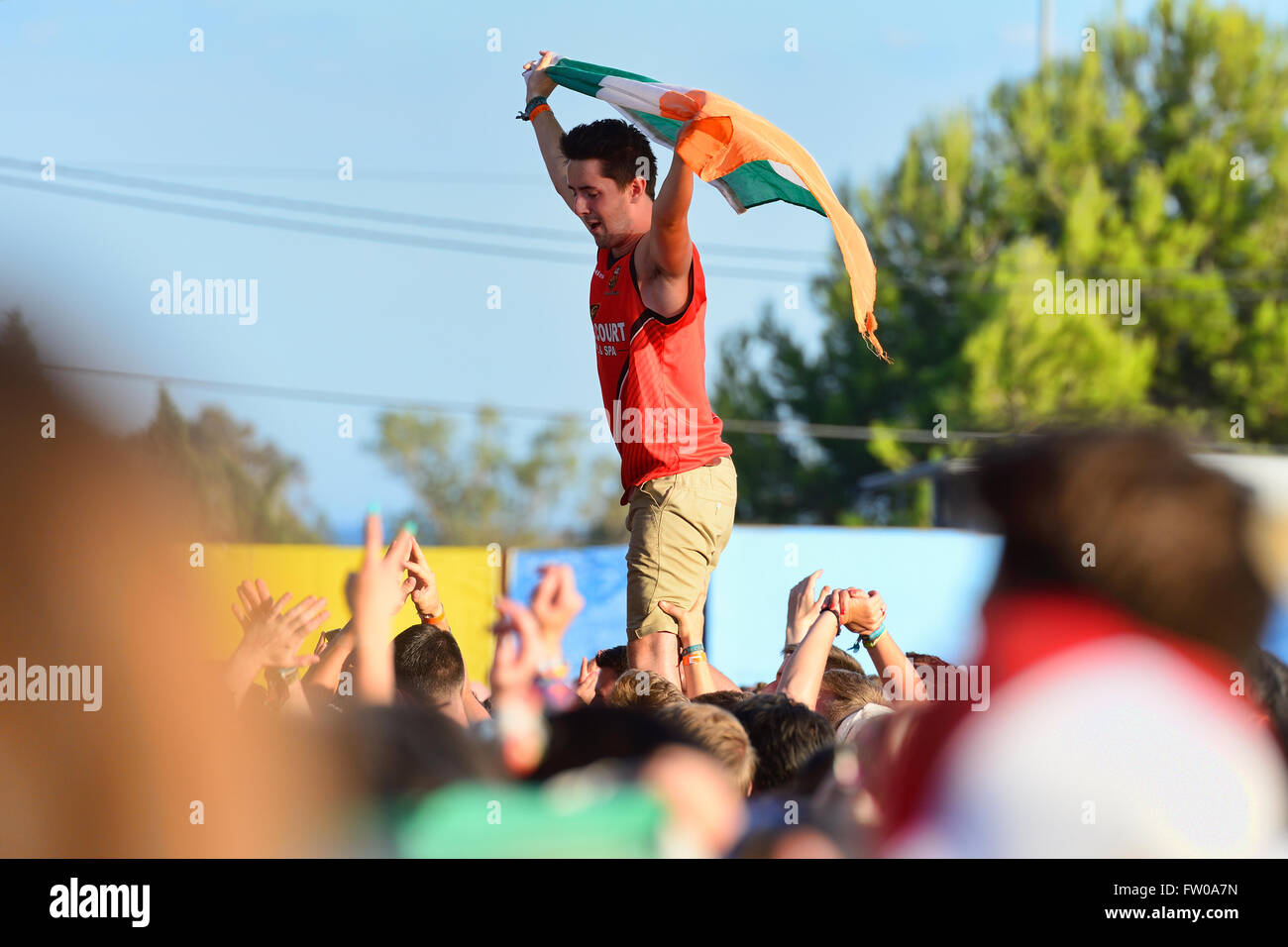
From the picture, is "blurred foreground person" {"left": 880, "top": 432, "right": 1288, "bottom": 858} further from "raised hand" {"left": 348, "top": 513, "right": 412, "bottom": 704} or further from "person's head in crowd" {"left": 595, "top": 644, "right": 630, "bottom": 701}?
"person's head in crowd" {"left": 595, "top": 644, "right": 630, "bottom": 701}

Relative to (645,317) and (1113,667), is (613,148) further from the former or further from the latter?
(1113,667)

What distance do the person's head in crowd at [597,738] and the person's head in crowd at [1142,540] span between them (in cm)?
52

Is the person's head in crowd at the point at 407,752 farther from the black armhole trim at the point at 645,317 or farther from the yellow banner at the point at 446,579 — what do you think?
the yellow banner at the point at 446,579

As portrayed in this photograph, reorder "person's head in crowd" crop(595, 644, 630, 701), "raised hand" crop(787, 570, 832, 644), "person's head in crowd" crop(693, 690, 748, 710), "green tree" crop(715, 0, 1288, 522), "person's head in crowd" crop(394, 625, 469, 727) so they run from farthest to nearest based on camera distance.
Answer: "green tree" crop(715, 0, 1288, 522) < "person's head in crowd" crop(595, 644, 630, 701) < "raised hand" crop(787, 570, 832, 644) < "person's head in crowd" crop(394, 625, 469, 727) < "person's head in crowd" crop(693, 690, 748, 710)

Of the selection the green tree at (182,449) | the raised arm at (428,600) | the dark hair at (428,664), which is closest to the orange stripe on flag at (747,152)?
the raised arm at (428,600)

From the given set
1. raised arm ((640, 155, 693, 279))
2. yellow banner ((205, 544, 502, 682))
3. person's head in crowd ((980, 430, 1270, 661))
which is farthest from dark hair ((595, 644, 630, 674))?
person's head in crowd ((980, 430, 1270, 661))

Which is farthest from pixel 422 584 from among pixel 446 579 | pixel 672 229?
pixel 446 579

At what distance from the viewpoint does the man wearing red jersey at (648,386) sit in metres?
4.21

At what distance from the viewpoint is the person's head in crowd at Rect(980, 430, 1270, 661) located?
61.1 inches

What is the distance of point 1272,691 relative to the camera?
234 cm

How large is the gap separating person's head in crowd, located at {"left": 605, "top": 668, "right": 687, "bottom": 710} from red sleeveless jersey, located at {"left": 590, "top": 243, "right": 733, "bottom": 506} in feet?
3.27

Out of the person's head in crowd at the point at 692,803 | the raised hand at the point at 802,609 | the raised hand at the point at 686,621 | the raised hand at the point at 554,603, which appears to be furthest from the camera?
the raised hand at the point at 686,621
